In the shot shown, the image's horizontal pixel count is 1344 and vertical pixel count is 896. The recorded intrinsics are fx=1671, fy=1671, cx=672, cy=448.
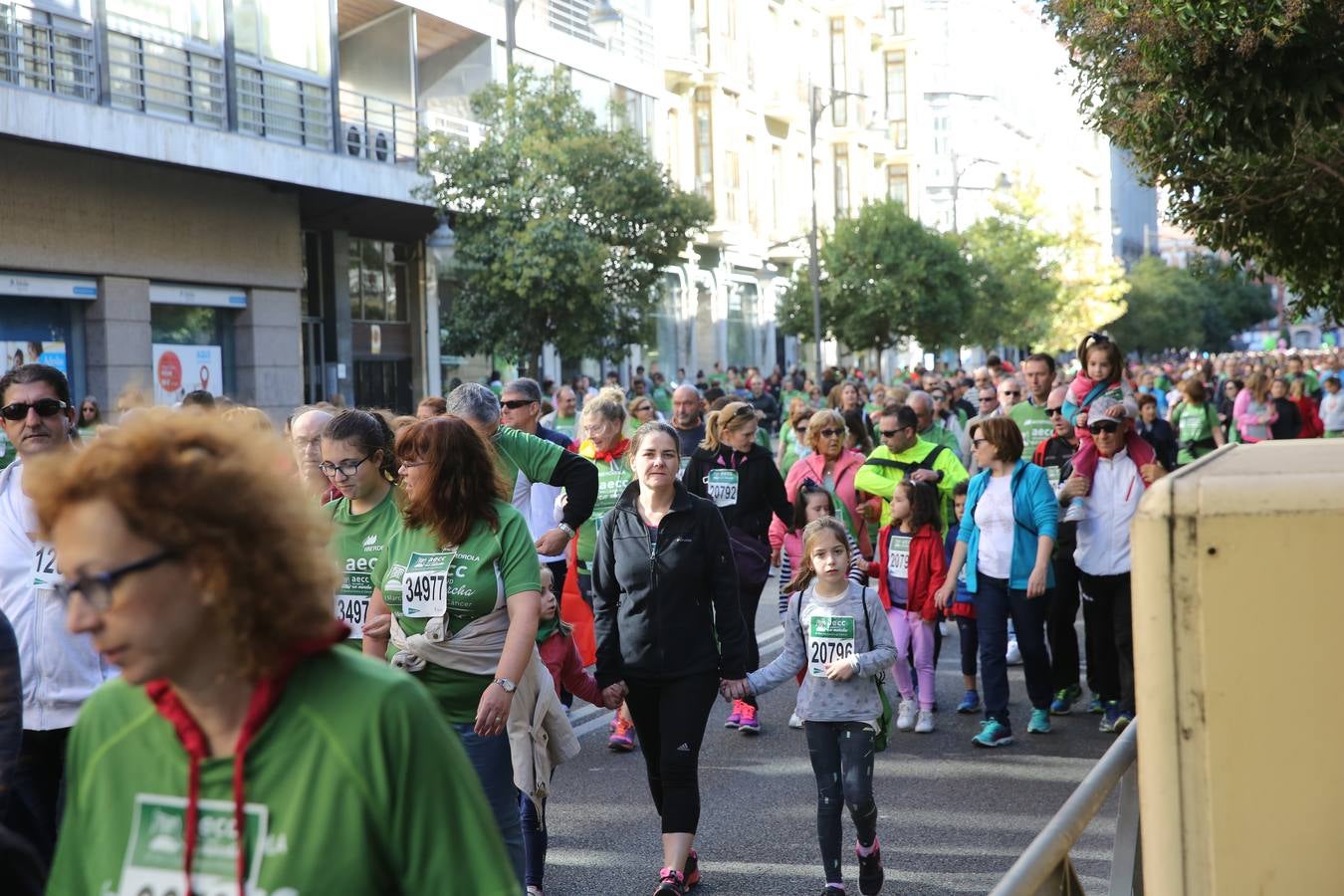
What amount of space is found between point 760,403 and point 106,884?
2310 cm

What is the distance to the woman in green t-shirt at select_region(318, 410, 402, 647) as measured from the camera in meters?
5.53

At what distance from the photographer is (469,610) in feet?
16.9

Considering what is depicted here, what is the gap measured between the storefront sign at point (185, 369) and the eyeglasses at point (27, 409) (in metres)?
17.5

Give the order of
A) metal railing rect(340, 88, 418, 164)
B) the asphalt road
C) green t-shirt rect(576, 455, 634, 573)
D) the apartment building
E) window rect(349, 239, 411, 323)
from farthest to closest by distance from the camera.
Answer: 1. window rect(349, 239, 411, 323)
2. metal railing rect(340, 88, 418, 164)
3. the apartment building
4. green t-shirt rect(576, 455, 634, 573)
5. the asphalt road

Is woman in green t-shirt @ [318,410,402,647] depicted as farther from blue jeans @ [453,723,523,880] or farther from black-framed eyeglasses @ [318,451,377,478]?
blue jeans @ [453,723,523,880]

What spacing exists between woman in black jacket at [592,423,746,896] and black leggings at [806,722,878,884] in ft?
1.39

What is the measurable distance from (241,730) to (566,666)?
448 cm

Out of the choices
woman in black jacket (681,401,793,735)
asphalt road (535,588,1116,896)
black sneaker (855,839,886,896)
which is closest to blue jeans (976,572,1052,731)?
asphalt road (535,588,1116,896)

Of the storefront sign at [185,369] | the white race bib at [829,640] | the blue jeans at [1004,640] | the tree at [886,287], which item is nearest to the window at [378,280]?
the storefront sign at [185,369]

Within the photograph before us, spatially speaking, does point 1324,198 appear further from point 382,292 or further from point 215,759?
point 382,292

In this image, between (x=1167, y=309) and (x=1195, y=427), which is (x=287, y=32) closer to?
(x=1195, y=427)

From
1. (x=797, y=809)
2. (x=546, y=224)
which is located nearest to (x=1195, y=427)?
(x=797, y=809)

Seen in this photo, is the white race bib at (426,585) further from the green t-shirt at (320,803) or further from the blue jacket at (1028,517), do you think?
the blue jacket at (1028,517)

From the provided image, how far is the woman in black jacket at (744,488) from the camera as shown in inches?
377
